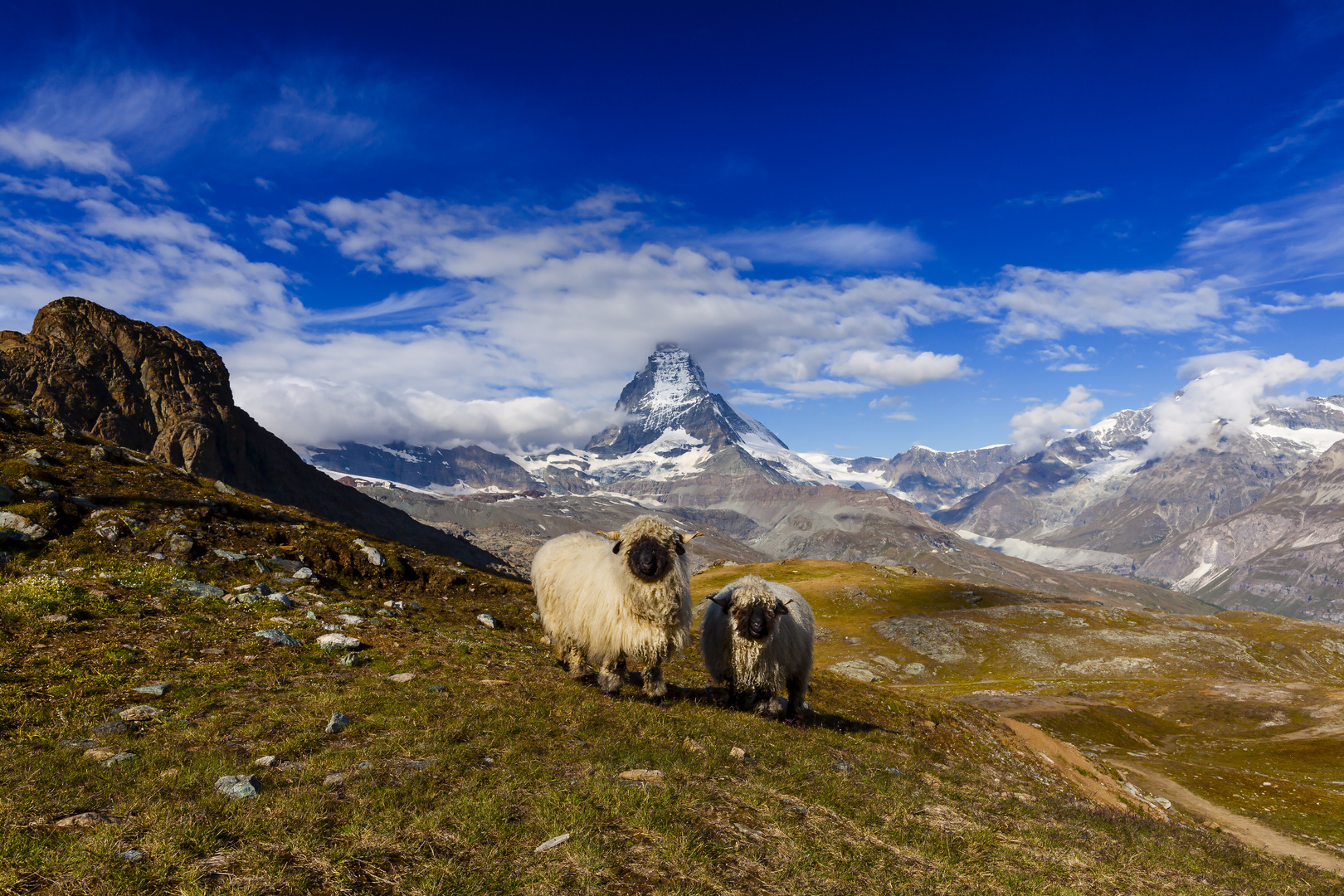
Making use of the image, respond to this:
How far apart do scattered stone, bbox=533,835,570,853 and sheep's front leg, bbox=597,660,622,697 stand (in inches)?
340

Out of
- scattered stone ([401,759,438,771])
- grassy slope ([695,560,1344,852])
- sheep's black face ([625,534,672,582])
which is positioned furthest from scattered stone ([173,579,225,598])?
grassy slope ([695,560,1344,852])

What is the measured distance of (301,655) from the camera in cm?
1467

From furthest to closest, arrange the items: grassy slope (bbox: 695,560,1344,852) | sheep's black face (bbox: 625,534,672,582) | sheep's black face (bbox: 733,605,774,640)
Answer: grassy slope (bbox: 695,560,1344,852)
sheep's black face (bbox: 733,605,774,640)
sheep's black face (bbox: 625,534,672,582)

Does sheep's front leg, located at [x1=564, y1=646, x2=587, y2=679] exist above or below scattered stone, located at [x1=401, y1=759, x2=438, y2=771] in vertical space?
below

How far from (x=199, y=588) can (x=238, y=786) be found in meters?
13.1

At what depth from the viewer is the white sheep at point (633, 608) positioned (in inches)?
650

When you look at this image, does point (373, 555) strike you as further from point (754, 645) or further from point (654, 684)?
point (754, 645)

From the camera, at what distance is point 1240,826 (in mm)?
29516

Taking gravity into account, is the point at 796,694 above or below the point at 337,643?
below

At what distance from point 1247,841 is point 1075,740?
92.3ft

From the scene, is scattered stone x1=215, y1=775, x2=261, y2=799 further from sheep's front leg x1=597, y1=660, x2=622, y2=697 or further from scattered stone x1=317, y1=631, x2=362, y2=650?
sheep's front leg x1=597, y1=660, x2=622, y2=697

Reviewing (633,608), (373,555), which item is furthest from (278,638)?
(373,555)

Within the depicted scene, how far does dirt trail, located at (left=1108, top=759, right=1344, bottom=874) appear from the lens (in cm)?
2422

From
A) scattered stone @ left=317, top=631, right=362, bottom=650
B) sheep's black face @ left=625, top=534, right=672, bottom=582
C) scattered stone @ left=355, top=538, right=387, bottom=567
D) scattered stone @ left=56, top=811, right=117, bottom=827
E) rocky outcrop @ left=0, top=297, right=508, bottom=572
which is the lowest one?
scattered stone @ left=317, top=631, right=362, bottom=650
